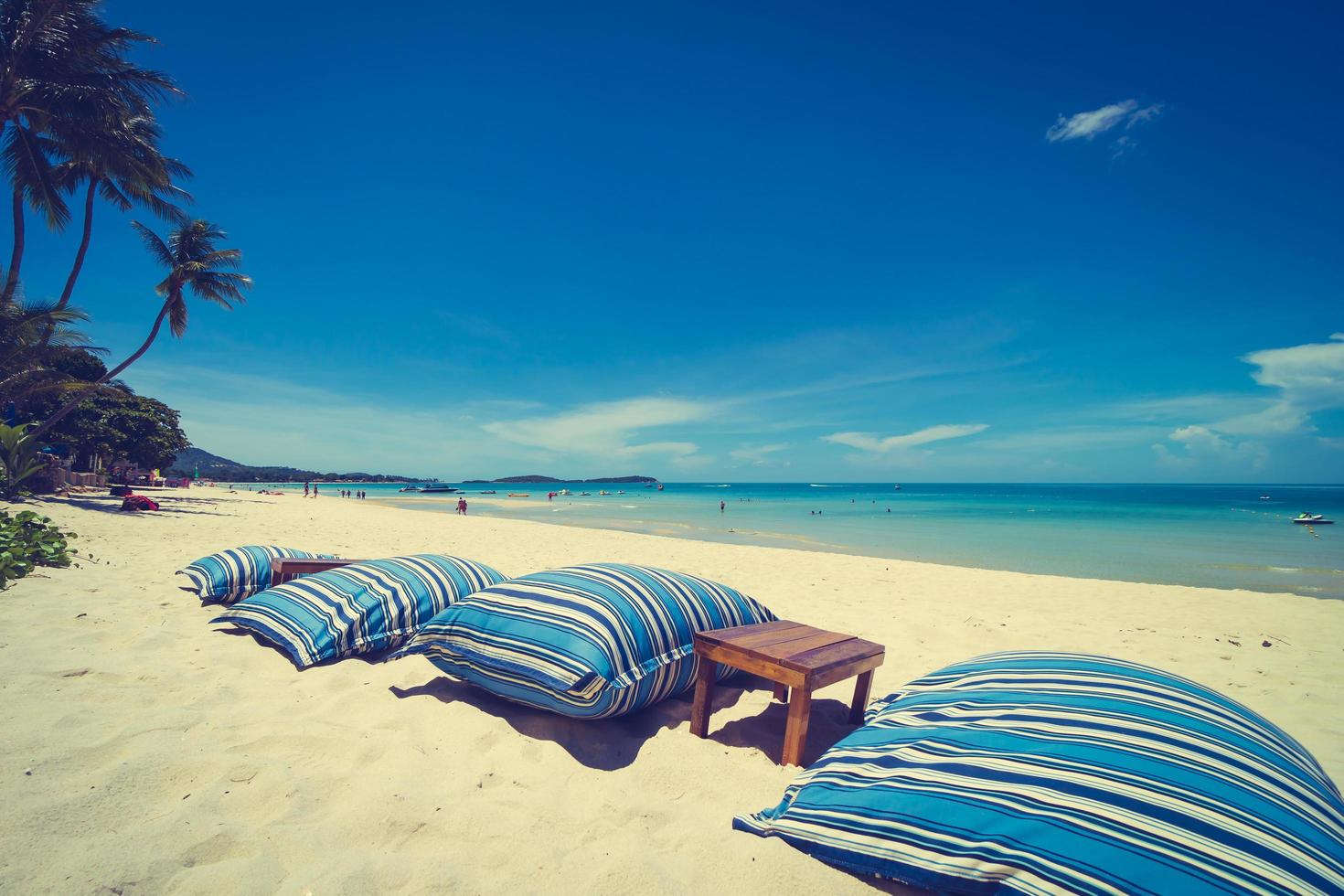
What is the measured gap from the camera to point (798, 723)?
2.89 meters

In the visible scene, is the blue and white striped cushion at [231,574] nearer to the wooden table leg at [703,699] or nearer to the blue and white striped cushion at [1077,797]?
the wooden table leg at [703,699]

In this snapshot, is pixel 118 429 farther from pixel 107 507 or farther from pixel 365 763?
pixel 365 763

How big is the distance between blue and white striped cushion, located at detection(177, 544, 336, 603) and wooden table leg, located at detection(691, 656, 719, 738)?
4.58 metres

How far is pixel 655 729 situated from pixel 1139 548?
22.4 m

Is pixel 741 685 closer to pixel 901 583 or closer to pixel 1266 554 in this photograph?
pixel 901 583

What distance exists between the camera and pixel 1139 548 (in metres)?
19.2

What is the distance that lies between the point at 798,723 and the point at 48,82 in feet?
68.5

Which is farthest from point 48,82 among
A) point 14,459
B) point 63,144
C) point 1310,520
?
point 1310,520

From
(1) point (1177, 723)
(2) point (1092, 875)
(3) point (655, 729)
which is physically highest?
(1) point (1177, 723)

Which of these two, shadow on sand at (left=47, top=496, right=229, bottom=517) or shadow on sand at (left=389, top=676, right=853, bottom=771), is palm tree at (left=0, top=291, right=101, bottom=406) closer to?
shadow on sand at (left=47, top=496, right=229, bottom=517)

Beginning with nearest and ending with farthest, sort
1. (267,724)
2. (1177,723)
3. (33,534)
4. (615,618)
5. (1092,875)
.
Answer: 1. (1092,875)
2. (1177,723)
3. (267,724)
4. (615,618)
5. (33,534)

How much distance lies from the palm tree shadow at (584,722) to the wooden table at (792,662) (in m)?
A: 0.30

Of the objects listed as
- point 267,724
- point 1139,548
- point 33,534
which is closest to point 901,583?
point 267,724

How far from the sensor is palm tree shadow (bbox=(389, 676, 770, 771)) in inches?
117
